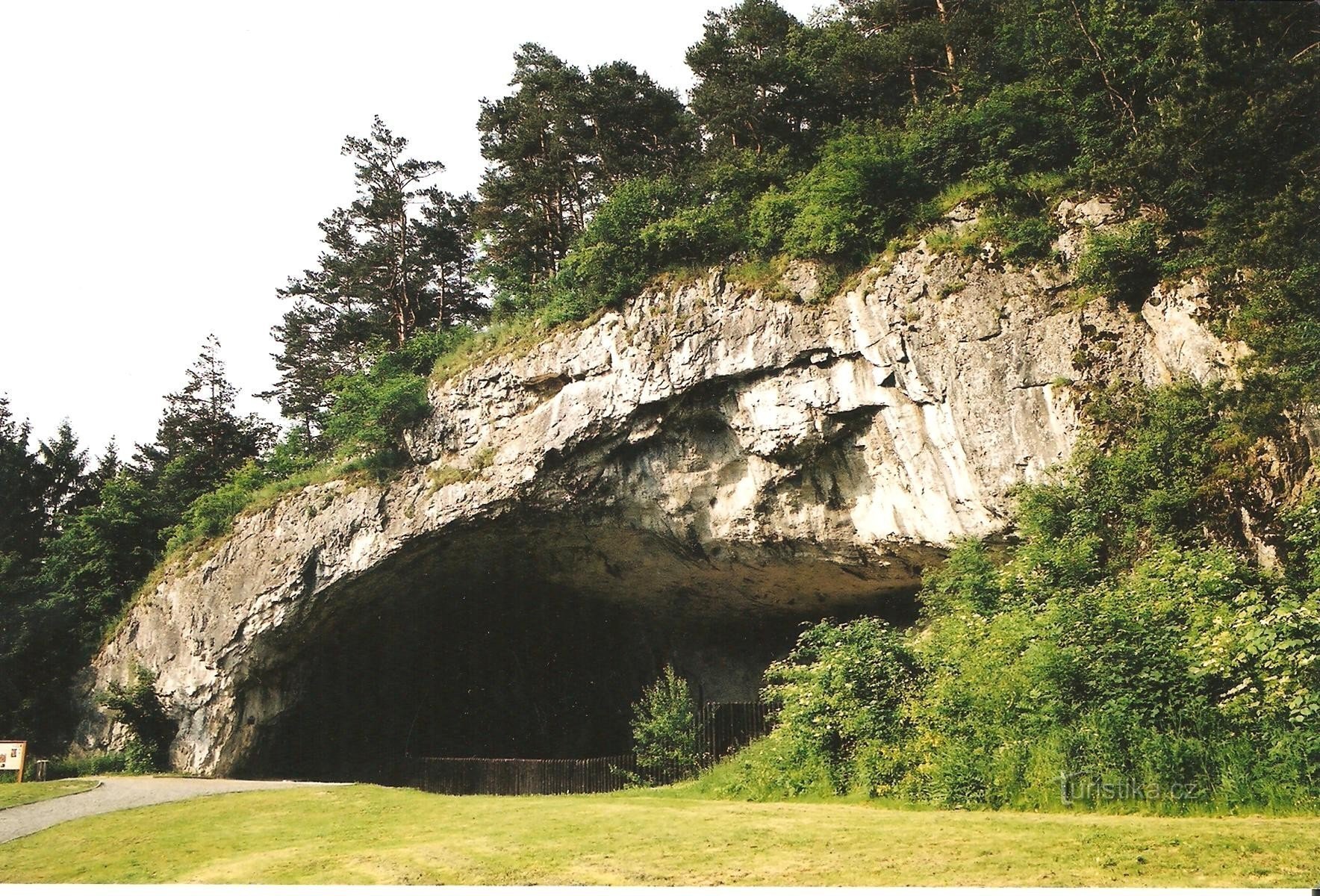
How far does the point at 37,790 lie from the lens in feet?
51.5

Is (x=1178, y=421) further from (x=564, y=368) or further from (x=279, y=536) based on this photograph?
(x=279, y=536)

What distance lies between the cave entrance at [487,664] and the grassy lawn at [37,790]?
173 inches

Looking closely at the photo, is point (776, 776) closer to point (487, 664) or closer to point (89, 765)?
point (487, 664)

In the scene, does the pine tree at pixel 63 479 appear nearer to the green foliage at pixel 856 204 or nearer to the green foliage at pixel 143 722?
the green foliage at pixel 143 722

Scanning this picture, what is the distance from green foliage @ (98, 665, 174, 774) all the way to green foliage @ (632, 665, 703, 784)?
1134 cm

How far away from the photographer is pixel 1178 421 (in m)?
12.4

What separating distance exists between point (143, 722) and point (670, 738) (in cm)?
1257

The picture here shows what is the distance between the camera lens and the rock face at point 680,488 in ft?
47.2

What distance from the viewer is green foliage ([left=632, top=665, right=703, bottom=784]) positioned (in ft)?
59.7

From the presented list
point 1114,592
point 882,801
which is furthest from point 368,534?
point 1114,592

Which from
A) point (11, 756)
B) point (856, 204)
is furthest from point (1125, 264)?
point (11, 756)

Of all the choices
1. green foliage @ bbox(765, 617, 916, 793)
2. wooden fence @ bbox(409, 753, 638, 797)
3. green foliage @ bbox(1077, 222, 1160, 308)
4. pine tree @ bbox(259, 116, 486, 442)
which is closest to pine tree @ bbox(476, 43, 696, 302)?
pine tree @ bbox(259, 116, 486, 442)

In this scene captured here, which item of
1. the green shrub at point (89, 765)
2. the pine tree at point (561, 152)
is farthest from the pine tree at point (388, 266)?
the green shrub at point (89, 765)

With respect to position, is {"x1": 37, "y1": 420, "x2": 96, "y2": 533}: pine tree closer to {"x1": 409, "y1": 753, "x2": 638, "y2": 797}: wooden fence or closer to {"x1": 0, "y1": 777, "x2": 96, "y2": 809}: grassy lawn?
{"x1": 0, "y1": 777, "x2": 96, "y2": 809}: grassy lawn
